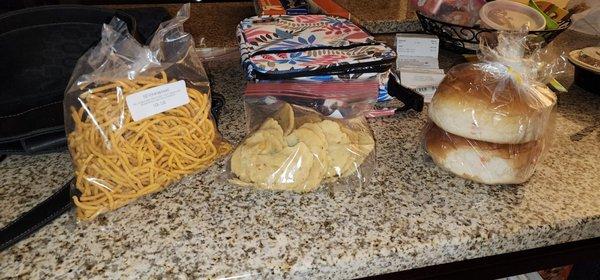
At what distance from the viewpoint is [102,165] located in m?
0.52

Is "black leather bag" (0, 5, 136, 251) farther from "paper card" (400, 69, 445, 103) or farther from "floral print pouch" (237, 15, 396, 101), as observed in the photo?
"paper card" (400, 69, 445, 103)

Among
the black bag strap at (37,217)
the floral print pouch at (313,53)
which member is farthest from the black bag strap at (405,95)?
the black bag strap at (37,217)

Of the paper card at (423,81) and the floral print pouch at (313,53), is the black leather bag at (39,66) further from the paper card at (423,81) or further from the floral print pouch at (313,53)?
the paper card at (423,81)

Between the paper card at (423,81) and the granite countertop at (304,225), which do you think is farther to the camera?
the paper card at (423,81)

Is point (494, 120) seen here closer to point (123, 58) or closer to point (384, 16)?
point (123, 58)

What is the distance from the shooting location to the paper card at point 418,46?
3.02 feet

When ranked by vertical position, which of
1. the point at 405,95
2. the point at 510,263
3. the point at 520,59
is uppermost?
the point at 520,59

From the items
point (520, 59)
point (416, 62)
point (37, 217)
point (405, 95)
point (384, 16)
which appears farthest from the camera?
point (384, 16)

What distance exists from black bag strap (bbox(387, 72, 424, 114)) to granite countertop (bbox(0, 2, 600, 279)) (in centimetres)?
13

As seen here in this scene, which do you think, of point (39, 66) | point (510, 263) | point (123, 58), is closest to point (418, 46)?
point (510, 263)

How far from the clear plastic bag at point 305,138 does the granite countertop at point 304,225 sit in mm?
25

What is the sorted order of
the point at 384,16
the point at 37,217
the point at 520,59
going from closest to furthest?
the point at 37,217 < the point at 520,59 < the point at 384,16

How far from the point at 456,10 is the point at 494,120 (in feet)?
1.82

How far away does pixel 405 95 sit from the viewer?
2.44ft
